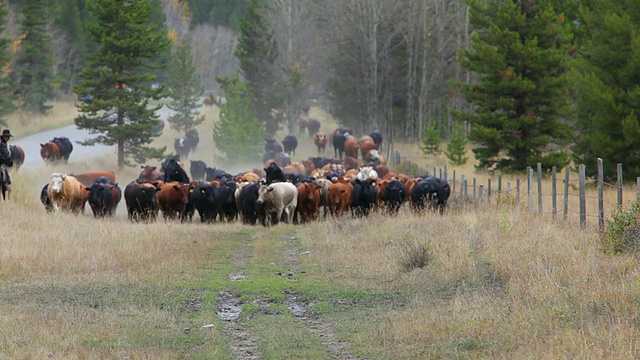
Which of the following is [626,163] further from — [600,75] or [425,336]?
[425,336]

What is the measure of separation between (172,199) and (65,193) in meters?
3.04

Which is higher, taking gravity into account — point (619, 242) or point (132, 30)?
point (132, 30)

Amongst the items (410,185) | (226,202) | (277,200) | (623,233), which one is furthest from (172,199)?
(623,233)

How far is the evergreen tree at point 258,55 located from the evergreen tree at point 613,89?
36.8 meters

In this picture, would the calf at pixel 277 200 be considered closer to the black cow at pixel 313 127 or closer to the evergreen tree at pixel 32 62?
the evergreen tree at pixel 32 62

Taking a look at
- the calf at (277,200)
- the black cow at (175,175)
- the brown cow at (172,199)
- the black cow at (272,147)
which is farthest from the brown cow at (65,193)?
the black cow at (272,147)

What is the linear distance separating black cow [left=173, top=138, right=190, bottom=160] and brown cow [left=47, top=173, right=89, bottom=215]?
115ft

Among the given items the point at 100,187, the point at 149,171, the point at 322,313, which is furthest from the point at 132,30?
the point at 322,313

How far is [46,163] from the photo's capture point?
40.0 m

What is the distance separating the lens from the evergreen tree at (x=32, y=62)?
2717 inches

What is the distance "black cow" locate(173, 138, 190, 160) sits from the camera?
6178cm

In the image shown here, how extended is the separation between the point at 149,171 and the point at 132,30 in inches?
479

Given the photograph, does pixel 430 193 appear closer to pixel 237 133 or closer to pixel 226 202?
pixel 226 202

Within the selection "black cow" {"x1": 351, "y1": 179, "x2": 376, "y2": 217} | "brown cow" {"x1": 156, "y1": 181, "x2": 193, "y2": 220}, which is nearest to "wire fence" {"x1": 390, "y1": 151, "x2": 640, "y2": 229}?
"black cow" {"x1": 351, "y1": 179, "x2": 376, "y2": 217}
